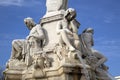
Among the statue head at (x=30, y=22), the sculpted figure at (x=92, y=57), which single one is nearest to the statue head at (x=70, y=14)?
the sculpted figure at (x=92, y=57)

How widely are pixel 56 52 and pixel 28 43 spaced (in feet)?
5.20

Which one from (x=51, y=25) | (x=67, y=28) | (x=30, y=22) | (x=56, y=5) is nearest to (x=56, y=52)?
(x=67, y=28)

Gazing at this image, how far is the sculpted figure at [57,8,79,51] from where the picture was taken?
12912 mm

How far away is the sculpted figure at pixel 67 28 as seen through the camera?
12.9 metres

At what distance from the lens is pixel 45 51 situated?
43.9 ft

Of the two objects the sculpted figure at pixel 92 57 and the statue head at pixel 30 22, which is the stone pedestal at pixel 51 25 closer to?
the statue head at pixel 30 22

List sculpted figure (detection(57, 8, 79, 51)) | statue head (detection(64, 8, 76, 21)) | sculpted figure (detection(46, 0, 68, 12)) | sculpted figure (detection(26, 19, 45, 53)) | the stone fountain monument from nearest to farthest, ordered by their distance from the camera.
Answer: the stone fountain monument
sculpted figure (detection(57, 8, 79, 51))
statue head (detection(64, 8, 76, 21))
sculpted figure (detection(26, 19, 45, 53))
sculpted figure (detection(46, 0, 68, 12))

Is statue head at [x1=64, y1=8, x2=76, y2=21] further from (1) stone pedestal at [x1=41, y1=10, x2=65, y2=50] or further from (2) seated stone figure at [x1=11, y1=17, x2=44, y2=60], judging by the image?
(2) seated stone figure at [x1=11, y1=17, x2=44, y2=60]

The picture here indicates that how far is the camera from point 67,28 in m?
13.7

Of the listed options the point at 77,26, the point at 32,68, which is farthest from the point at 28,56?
the point at 77,26

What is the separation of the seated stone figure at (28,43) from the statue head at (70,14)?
1.39 m

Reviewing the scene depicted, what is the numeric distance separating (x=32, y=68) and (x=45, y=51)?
975 mm

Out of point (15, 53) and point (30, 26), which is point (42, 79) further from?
point (30, 26)

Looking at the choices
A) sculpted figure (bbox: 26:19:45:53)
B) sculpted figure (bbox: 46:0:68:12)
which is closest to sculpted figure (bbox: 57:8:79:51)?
sculpted figure (bbox: 26:19:45:53)
